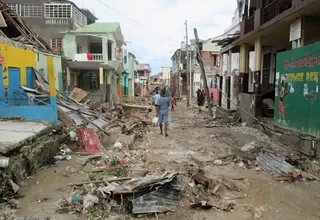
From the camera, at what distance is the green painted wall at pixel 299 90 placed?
7.23 meters

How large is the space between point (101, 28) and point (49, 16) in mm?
4434

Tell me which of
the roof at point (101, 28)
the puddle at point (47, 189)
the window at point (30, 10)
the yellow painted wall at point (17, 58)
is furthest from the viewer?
the window at point (30, 10)

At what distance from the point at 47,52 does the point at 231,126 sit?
1013 cm

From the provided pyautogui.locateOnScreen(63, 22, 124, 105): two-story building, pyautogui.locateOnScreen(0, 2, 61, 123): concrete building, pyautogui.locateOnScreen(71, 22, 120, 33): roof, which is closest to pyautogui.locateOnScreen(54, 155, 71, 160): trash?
pyautogui.locateOnScreen(0, 2, 61, 123): concrete building

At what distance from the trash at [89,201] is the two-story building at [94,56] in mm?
17623

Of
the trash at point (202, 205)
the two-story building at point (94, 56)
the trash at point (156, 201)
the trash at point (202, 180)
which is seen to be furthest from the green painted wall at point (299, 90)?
the two-story building at point (94, 56)

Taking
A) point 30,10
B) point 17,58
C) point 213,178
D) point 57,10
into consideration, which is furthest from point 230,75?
point 30,10

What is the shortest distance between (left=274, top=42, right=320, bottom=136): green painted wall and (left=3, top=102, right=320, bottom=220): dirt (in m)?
0.91

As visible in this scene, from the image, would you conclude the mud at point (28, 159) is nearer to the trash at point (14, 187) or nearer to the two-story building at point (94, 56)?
the trash at point (14, 187)

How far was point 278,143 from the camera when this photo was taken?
29.8 feet

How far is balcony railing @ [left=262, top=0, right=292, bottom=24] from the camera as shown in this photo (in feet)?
33.2

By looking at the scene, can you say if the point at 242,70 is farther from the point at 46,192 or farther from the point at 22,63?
the point at 46,192

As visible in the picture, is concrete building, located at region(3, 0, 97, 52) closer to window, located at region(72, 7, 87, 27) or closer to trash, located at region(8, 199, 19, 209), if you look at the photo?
window, located at region(72, 7, 87, 27)

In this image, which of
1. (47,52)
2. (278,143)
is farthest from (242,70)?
(47,52)
